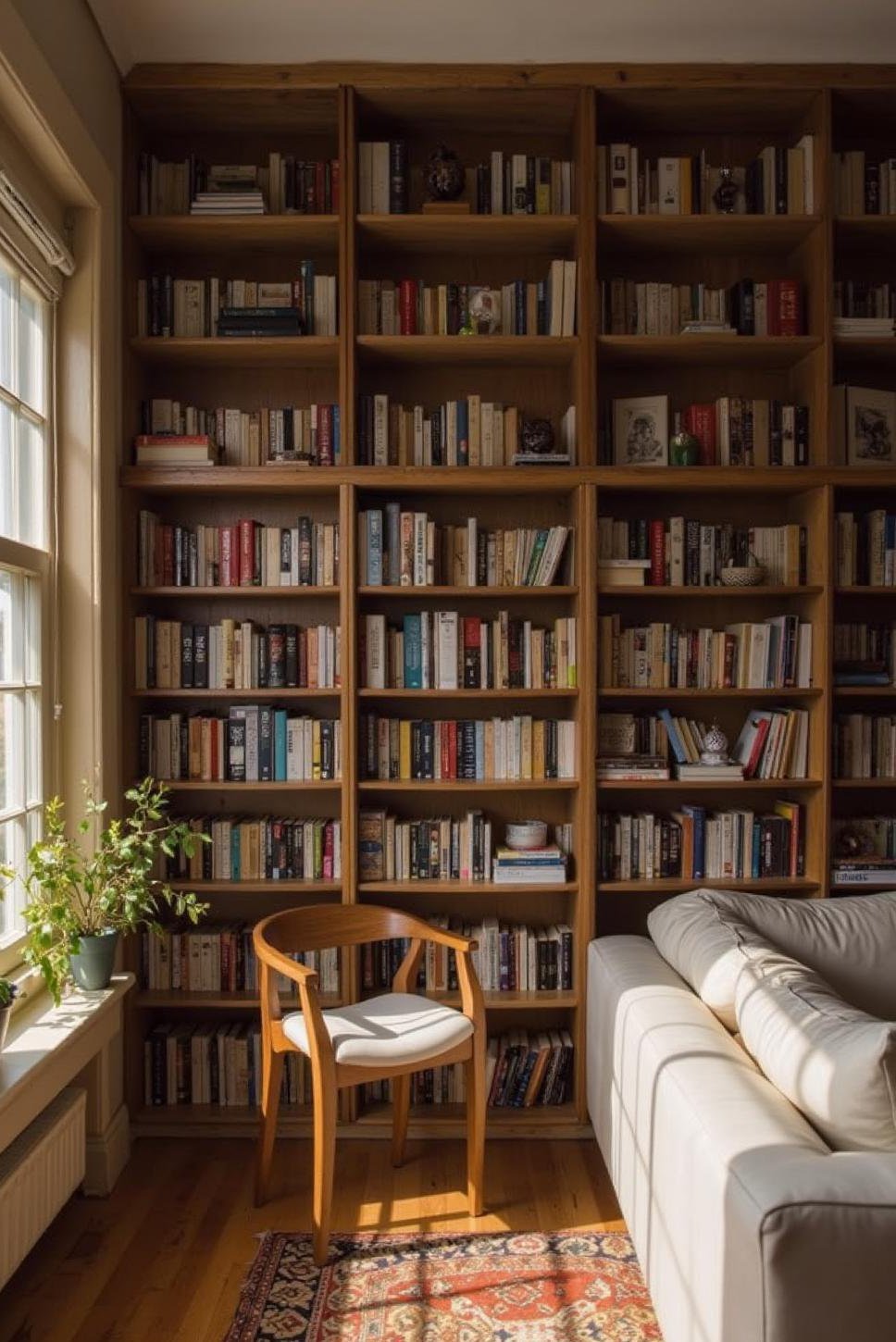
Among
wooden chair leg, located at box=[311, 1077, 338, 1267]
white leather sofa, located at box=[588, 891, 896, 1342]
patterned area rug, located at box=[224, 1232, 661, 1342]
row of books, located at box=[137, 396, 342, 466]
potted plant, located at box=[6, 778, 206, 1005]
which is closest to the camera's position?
white leather sofa, located at box=[588, 891, 896, 1342]

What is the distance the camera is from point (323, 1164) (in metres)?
2.42

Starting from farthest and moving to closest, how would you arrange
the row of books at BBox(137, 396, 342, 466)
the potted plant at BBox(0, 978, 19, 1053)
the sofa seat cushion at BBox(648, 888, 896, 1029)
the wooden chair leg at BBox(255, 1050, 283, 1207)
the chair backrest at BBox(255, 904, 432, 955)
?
the row of books at BBox(137, 396, 342, 466) < the chair backrest at BBox(255, 904, 432, 955) < the wooden chair leg at BBox(255, 1050, 283, 1207) < the sofa seat cushion at BBox(648, 888, 896, 1029) < the potted plant at BBox(0, 978, 19, 1053)

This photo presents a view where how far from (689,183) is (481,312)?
2.54ft

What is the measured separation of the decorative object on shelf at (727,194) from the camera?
3135mm

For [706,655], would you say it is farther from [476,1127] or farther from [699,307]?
[476,1127]

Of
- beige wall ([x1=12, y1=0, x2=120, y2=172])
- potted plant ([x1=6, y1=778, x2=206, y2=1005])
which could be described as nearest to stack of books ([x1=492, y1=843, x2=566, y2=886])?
potted plant ([x1=6, y1=778, x2=206, y2=1005])

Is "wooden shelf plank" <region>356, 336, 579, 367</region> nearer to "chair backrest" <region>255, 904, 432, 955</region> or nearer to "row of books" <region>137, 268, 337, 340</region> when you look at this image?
"row of books" <region>137, 268, 337, 340</region>

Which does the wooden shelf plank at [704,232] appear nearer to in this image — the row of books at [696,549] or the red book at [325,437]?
the row of books at [696,549]

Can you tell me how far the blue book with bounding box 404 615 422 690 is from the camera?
3156 mm

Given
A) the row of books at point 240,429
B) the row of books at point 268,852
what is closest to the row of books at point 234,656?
the row of books at point 268,852

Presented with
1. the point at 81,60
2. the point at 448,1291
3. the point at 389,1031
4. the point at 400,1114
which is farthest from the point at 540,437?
the point at 448,1291

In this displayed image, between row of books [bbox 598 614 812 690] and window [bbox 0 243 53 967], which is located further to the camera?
row of books [bbox 598 614 812 690]

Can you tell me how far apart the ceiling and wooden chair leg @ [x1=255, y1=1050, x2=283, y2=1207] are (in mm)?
2875

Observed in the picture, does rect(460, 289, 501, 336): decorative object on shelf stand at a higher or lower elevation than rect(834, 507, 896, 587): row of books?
higher
